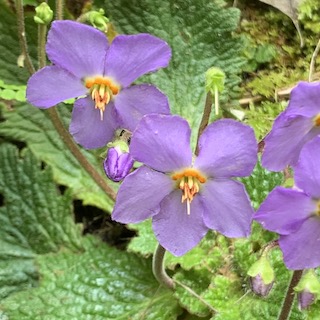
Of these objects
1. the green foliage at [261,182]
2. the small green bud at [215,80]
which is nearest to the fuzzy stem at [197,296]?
the green foliage at [261,182]

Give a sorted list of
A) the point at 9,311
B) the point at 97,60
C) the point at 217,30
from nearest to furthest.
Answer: the point at 97,60, the point at 9,311, the point at 217,30

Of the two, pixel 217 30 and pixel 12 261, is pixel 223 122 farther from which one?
pixel 12 261

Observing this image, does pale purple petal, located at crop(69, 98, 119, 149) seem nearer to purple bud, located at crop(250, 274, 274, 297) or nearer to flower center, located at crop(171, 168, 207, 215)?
flower center, located at crop(171, 168, 207, 215)

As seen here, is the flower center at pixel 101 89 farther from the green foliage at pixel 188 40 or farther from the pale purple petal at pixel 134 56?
the green foliage at pixel 188 40

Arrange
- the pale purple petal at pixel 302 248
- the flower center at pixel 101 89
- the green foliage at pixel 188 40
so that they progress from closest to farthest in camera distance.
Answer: the pale purple petal at pixel 302 248 < the flower center at pixel 101 89 < the green foliage at pixel 188 40

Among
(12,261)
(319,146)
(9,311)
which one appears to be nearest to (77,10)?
(12,261)

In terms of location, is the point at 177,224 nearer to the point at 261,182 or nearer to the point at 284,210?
the point at 284,210

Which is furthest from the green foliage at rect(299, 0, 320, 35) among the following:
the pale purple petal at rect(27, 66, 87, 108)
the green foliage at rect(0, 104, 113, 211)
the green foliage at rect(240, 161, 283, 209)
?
the pale purple petal at rect(27, 66, 87, 108)
